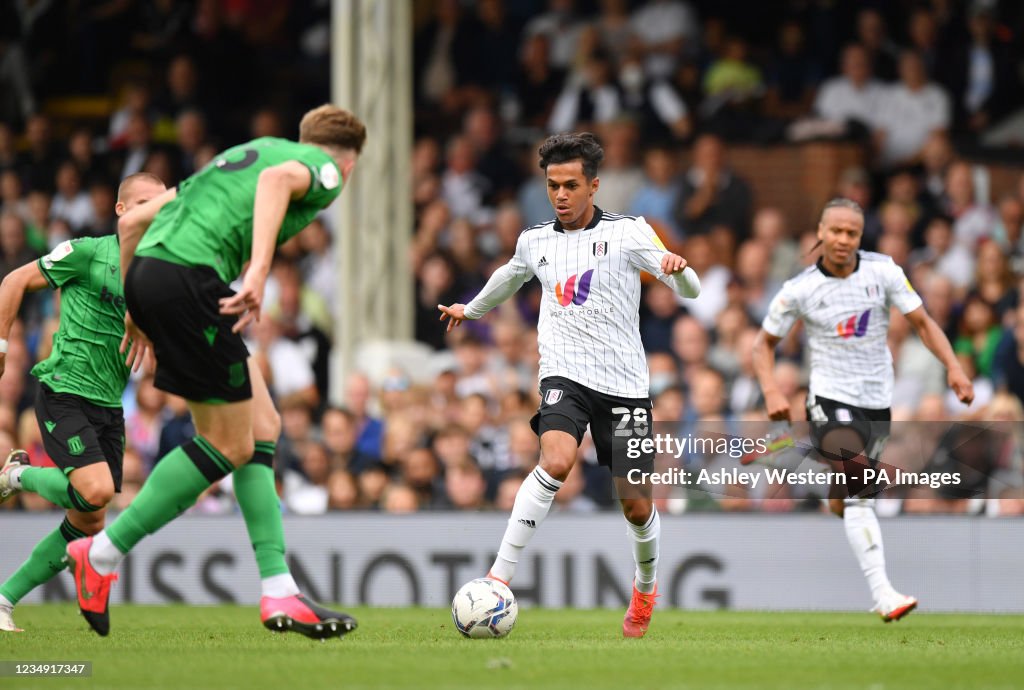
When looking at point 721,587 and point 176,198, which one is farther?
point 721,587

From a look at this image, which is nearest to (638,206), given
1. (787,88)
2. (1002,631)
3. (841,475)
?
(787,88)

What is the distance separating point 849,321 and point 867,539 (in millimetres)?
1306

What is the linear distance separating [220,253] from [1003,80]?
11.5 metres

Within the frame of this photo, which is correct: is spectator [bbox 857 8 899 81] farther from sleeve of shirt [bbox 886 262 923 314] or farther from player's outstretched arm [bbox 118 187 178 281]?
player's outstretched arm [bbox 118 187 178 281]

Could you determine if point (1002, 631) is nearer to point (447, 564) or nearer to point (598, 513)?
point (598, 513)

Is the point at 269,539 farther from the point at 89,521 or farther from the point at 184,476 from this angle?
the point at 89,521

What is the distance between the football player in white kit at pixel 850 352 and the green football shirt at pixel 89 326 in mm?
3752

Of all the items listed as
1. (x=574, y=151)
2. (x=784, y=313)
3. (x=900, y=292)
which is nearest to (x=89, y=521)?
(x=574, y=151)

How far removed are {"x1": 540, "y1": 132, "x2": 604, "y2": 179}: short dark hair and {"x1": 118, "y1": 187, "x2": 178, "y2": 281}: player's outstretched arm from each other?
2000 mm

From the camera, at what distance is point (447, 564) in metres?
12.4

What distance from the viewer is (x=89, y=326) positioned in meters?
8.62

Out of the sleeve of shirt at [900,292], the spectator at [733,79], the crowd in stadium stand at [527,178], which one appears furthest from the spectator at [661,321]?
the sleeve of shirt at [900,292]

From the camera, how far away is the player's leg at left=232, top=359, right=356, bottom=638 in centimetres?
695

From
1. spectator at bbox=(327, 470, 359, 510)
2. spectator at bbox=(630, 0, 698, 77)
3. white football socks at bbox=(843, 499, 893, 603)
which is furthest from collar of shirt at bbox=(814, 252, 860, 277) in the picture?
spectator at bbox=(630, 0, 698, 77)
